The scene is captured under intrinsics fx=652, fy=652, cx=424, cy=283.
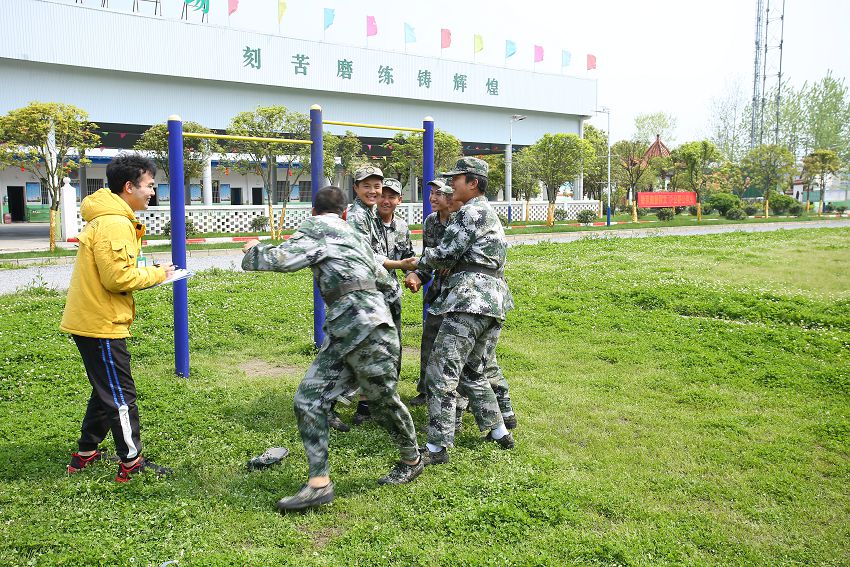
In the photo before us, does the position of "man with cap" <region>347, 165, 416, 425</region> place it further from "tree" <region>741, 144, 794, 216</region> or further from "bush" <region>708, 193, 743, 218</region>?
"bush" <region>708, 193, 743, 218</region>

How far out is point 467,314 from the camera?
4680 mm

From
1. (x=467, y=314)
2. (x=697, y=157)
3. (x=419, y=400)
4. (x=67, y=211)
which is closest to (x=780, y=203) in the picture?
(x=697, y=157)

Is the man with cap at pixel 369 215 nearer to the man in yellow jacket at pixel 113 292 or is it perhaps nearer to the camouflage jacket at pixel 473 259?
the camouflage jacket at pixel 473 259

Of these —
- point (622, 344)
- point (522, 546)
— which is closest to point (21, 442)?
point (522, 546)

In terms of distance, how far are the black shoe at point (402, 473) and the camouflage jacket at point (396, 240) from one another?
2.00 meters

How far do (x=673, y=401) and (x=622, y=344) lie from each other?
192cm

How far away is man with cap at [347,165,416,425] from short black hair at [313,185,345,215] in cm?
96


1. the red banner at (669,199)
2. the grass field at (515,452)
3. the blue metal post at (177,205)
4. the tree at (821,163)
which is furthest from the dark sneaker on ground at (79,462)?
the tree at (821,163)

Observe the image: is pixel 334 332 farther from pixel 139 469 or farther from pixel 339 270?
pixel 139 469

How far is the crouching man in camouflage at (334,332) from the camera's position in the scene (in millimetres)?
3973

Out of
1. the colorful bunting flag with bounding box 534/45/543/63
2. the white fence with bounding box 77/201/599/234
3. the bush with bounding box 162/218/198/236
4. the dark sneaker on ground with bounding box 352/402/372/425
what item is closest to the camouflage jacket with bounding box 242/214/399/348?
the dark sneaker on ground with bounding box 352/402/372/425

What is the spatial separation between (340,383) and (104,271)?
1.60 meters

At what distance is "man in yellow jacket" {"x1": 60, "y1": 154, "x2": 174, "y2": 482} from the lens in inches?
158

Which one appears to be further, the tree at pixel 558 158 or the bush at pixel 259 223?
the tree at pixel 558 158
